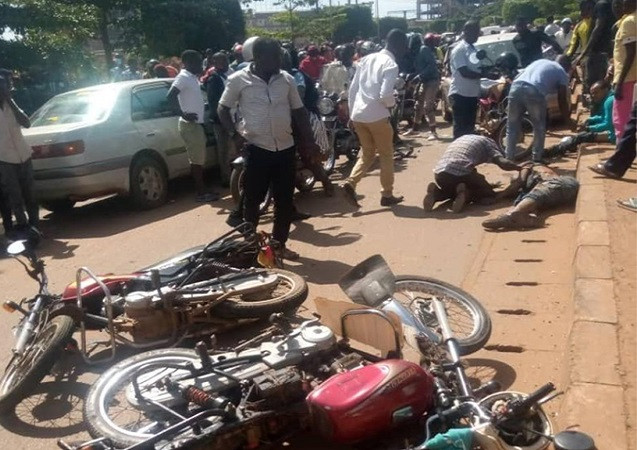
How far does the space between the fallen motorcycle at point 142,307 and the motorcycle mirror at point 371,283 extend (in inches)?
A: 23.7

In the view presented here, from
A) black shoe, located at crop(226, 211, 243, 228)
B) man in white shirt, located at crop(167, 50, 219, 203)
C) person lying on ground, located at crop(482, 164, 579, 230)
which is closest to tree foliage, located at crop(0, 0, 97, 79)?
man in white shirt, located at crop(167, 50, 219, 203)

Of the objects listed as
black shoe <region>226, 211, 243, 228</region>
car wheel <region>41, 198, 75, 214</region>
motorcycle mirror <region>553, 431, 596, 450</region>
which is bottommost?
car wheel <region>41, 198, 75, 214</region>

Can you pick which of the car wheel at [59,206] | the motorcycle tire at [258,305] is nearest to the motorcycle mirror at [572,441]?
the motorcycle tire at [258,305]

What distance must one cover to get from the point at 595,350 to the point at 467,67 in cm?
652

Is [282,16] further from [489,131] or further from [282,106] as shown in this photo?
[282,106]

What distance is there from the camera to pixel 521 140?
32.0 feet

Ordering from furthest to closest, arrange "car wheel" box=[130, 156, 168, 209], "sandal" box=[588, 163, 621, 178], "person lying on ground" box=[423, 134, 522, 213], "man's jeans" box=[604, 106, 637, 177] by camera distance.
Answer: "car wheel" box=[130, 156, 168, 209] → "person lying on ground" box=[423, 134, 522, 213] → "sandal" box=[588, 163, 621, 178] → "man's jeans" box=[604, 106, 637, 177]

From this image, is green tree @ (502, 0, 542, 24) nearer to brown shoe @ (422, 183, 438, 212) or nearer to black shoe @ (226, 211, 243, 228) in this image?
brown shoe @ (422, 183, 438, 212)

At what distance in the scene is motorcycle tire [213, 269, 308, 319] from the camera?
170 inches

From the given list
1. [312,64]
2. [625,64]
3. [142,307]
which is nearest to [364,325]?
[142,307]

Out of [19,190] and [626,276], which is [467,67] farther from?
[19,190]

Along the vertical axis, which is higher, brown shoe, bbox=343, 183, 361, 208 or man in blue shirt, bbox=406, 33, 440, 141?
man in blue shirt, bbox=406, 33, 440, 141

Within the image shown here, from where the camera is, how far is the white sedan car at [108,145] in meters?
7.98

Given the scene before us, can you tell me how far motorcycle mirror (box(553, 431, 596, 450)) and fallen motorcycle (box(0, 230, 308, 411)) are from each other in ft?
7.22
